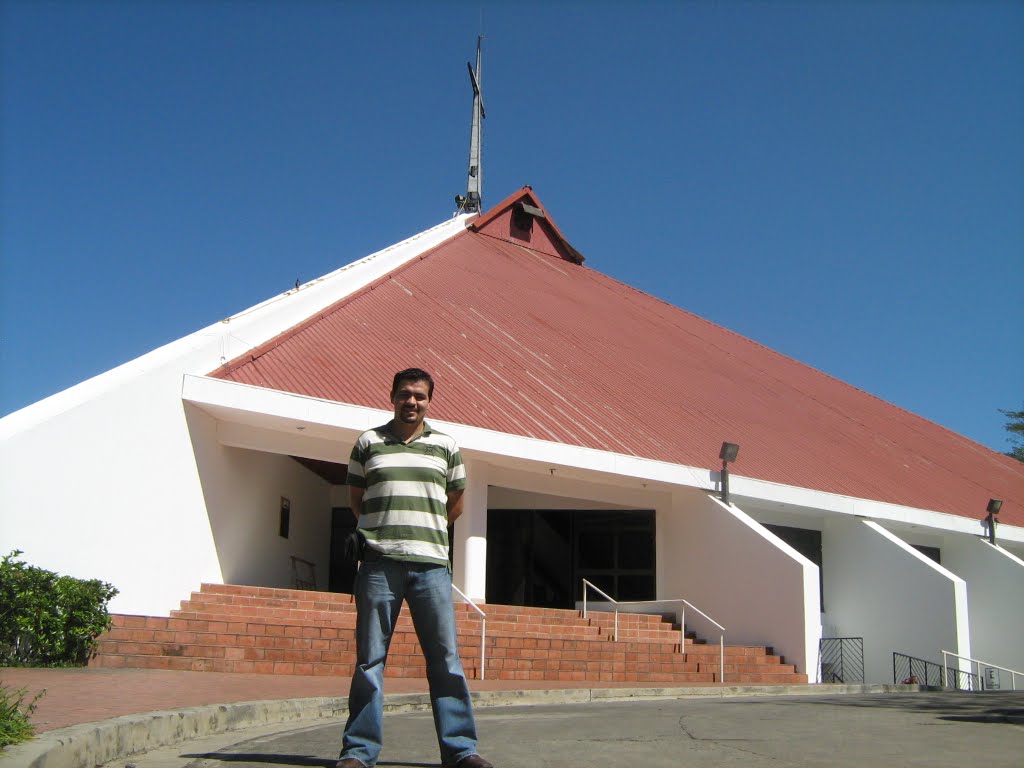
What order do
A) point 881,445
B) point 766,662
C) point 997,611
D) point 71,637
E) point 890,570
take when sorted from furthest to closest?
point 881,445 < point 997,611 < point 890,570 < point 766,662 < point 71,637

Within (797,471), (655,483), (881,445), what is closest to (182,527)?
(655,483)

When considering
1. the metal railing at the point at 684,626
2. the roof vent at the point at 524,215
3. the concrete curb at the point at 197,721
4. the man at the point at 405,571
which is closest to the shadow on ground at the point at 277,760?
the man at the point at 405,571

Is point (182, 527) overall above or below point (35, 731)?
above

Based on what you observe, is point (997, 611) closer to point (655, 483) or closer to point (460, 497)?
point (655, 483)

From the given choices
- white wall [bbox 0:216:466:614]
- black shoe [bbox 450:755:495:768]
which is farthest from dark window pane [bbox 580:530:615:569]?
black shoe [bbox 450:755:495:768]

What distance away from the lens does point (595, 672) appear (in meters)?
11.9

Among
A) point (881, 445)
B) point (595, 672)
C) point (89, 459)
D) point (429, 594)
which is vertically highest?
point (881, 445)

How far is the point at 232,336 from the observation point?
1389 cm

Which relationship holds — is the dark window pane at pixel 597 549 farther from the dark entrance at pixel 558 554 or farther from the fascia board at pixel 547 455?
the fascia board at pixel 547 455

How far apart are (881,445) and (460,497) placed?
19.9 meters

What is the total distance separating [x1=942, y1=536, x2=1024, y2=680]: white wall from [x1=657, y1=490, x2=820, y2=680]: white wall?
5907 millimetres

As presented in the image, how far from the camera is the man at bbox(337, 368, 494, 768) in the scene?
4.09m

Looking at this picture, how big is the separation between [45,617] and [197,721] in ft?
15.7

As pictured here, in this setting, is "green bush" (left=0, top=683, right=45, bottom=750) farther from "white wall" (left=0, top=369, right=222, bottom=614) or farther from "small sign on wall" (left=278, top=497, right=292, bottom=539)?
"small sign on wall" (left=278, top=497, right=292, bottom=539)
